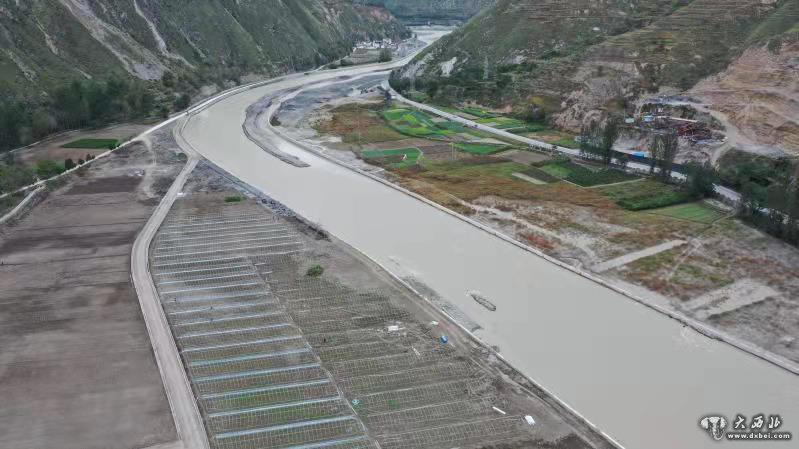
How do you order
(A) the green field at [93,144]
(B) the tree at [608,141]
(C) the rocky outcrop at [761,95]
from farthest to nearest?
(A) the green field at [93,144] → (B) the tree at [608,141] → (C) the rocky outcrop at [761,95]

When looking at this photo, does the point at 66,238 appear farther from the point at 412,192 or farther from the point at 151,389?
the point at 412,192

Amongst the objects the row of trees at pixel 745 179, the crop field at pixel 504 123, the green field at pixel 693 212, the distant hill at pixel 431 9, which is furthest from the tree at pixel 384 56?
the green field at pixel 693 212

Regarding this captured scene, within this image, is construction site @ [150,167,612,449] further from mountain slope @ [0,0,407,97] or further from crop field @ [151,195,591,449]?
mountain slope @ [0,0,407,97]

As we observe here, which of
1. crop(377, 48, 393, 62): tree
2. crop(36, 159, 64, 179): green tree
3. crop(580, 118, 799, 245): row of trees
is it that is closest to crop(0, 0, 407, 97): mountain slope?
crop(377, 48, 393, 62): tree

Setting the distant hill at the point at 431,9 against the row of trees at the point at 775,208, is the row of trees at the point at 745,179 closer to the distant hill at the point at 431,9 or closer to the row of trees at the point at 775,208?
the row of trees at the point at 775,208

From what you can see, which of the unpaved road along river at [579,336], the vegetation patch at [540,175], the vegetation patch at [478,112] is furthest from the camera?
the vegetation patch at [478,112]

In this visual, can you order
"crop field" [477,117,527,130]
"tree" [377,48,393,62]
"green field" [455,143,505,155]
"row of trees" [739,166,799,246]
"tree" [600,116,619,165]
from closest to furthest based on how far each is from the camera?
1. "row of trees" [739,166,799,246]
2. "tree" [600,116,619,165]
3. "green field" [455,143,505,155]
4. "crop field" [477,117,527,130]
5. "tree" [377,48,393,62]

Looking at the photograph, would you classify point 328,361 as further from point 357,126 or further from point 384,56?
point 384,56

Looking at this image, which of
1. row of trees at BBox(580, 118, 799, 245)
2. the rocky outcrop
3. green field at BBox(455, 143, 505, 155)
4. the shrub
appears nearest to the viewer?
the shrub
